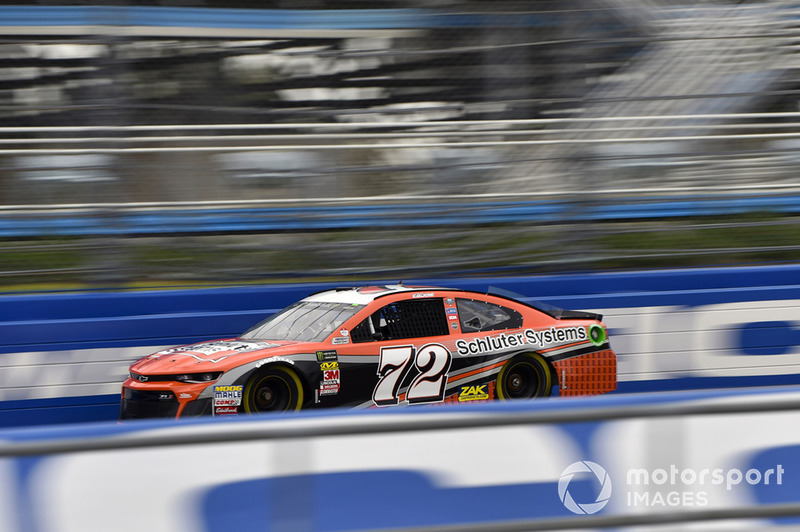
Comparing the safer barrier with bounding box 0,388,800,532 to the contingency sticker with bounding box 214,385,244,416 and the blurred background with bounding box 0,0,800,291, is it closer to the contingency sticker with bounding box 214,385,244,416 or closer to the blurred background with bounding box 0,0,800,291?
the contingency sticker with bounding box 214,385,244,416

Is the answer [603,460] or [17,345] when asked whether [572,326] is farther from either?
[17,345]

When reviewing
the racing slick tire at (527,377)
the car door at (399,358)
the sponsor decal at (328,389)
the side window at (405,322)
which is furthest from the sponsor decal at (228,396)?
the racing slick tire at (527,377)

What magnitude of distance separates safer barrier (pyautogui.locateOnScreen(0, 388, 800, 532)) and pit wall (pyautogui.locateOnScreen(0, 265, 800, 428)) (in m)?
5.52

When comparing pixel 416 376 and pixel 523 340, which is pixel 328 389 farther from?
pixel 523 340

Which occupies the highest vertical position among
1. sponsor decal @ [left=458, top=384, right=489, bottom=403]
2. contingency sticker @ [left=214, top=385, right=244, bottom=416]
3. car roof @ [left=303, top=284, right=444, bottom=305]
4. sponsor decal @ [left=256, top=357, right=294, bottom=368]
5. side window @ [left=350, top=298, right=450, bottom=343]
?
car roof @ [left=303, top=284, right=444, bottom=305]

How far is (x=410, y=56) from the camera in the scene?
11.1 meters

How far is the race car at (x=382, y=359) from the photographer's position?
6.53 m

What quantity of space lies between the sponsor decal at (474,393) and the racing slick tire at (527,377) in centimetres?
20

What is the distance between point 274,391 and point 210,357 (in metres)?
0.57

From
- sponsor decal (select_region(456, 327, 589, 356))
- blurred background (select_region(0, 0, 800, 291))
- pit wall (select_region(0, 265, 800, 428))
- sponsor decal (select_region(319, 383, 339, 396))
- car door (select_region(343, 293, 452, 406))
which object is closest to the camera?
sponsor decal (select_region(319, 383, 339, 396))

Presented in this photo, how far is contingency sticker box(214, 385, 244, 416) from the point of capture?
642 cm

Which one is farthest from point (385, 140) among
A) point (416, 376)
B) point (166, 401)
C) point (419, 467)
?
point (419, 467)

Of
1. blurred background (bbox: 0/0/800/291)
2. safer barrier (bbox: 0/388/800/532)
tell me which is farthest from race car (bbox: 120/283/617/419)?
safer barrier (bbox: 0/388/800/532)

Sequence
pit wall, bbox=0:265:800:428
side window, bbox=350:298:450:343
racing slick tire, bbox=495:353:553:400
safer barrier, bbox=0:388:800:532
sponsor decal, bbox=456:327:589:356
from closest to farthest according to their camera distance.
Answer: safer barrier, bbox=0:388:800:532
side window, bbox=350:298:450:343
sponsor decal, bbox=456:327:589:356
racing slick tire, bbox=495:353:553:400
pit wall, bbox=0:265:800:428
